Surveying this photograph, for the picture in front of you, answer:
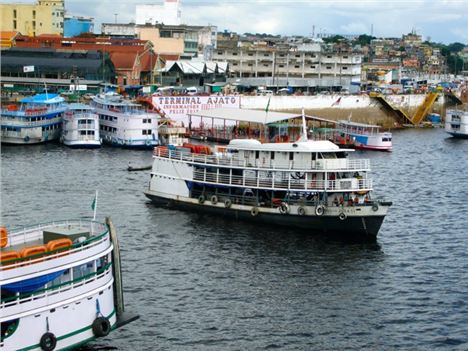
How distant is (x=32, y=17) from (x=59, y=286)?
15451 centimetres

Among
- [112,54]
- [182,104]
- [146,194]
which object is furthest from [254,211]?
[112,54]

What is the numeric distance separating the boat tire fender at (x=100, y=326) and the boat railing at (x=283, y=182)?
25727mm

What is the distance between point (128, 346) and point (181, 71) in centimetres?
11396

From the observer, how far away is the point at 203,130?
4368 inches

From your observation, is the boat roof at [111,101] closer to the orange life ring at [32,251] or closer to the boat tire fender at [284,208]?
the boat tire fender at [284,208]

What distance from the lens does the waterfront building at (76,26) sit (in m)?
188

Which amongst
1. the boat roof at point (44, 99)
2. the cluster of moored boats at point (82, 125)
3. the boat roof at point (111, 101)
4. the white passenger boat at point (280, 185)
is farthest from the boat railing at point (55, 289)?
the boat roof at point (44, 99)

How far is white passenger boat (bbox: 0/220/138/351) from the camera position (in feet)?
96.1

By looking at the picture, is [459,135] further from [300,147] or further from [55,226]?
[55,226]

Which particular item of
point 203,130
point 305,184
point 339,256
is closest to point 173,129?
point 203,130

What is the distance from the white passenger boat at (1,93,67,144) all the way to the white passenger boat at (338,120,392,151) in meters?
33.2

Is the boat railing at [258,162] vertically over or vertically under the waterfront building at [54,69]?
under

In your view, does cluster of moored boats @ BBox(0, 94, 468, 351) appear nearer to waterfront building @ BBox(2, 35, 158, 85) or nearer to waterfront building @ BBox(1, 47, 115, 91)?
waterfront building @ BBox(1, 47, 115, 91)

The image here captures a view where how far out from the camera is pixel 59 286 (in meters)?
30.5
